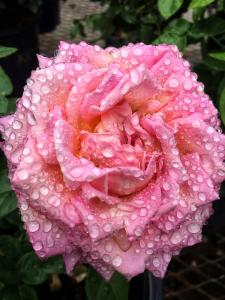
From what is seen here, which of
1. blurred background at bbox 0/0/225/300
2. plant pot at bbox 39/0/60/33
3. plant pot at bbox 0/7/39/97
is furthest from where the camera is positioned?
plant pot at bbox 39/0/60/33

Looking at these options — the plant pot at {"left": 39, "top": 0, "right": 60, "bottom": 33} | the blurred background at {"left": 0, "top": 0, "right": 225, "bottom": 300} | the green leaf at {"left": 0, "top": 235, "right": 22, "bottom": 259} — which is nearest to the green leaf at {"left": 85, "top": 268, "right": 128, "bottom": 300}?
the blurred background at {"left": 0, "top": 0, "right": 225, "bottom": 300}

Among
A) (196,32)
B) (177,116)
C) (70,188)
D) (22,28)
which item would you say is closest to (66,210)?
(70,188)

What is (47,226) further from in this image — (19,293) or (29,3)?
(29,3)

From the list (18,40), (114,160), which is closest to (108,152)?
(114,160)

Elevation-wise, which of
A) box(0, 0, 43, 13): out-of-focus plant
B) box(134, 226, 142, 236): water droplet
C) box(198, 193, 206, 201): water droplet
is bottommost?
box(0, 0, 43, 13): out-of-focus plant

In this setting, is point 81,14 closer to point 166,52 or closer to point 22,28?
point 22,28

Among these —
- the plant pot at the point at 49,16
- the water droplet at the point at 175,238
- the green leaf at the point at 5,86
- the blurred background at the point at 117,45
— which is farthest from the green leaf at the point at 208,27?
the plant pot at the point at 49,16

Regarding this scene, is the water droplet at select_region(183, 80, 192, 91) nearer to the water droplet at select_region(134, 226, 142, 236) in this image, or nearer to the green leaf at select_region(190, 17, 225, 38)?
the water droplet at select_region(134, 226, 142, 236)
